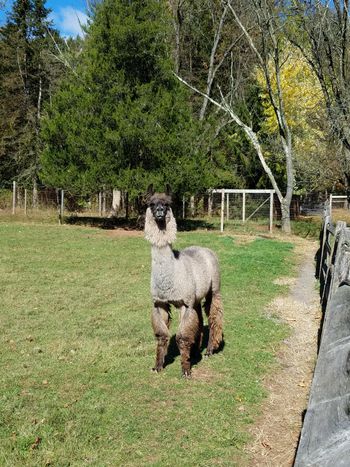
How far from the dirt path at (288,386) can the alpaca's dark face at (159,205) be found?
2294 mm

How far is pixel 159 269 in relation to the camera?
16.8ft

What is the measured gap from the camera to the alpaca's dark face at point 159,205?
16.2ft

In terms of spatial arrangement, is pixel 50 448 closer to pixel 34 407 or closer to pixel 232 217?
pixel 34 407

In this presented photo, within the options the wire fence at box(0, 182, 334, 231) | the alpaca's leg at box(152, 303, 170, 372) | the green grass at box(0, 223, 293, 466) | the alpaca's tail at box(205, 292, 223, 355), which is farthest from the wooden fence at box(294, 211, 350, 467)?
the wire fence at box(0, 182, 334, 231)

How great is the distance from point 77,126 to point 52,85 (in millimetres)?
13218

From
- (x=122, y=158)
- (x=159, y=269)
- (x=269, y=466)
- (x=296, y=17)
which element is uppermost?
(x=296, y=17)

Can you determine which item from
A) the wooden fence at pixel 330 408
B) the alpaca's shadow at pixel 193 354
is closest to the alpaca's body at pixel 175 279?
the alpaca's shadow at pixel 193 354

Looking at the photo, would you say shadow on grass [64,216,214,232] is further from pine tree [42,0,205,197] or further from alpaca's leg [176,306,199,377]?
alpaca's leg [176,306,199,377]

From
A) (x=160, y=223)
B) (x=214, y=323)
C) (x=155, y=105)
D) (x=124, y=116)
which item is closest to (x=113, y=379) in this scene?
(x=214, y=323)

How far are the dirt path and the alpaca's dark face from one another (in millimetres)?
2294

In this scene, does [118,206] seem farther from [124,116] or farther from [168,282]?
[168,282]

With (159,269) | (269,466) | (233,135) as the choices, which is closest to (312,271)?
(159,269)

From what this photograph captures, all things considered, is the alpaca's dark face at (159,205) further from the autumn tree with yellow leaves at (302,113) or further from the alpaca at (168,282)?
the autumn tree with yellow leaves at (302,113)

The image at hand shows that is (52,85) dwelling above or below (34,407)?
above
